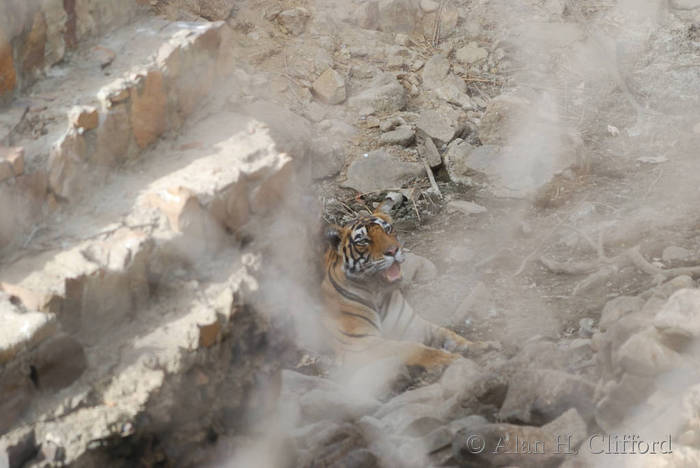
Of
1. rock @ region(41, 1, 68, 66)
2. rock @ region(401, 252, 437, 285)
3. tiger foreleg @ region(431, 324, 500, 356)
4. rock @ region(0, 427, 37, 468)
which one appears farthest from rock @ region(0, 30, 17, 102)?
rock @ region(401, 252, 437, 285)

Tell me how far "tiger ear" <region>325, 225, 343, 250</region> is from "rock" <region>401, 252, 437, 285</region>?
1.91ft

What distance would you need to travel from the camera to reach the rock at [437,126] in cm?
609

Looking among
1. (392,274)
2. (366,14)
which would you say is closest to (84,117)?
(392,274)

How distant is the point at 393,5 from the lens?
6.71m

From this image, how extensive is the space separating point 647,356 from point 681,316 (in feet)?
0.73

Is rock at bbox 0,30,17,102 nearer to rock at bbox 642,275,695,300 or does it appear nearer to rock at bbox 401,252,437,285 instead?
rock at bbox 401,252,437,285

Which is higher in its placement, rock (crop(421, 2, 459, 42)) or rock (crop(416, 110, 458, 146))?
rock (crop(421, 2, 459, 42))

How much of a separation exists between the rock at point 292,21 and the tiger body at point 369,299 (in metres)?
2.22

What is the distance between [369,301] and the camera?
4758 mm

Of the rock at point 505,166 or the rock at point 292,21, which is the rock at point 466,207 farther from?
the rock at point 292,21

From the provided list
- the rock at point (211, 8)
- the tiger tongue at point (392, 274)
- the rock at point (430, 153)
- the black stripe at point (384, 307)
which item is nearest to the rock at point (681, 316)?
the tiger tongue at point (392, 274)

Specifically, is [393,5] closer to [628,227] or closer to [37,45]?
[628,227]

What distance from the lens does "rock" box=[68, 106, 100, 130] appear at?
9.89 feet

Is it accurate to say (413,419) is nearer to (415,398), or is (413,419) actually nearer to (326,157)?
(415,398)
